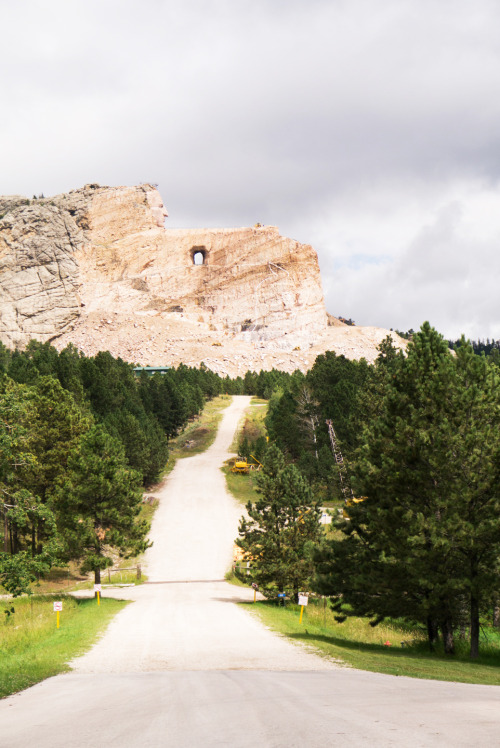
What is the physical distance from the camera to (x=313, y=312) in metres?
166

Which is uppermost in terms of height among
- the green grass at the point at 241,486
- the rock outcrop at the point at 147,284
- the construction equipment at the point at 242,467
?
the rock outcrop at the point at 147,284

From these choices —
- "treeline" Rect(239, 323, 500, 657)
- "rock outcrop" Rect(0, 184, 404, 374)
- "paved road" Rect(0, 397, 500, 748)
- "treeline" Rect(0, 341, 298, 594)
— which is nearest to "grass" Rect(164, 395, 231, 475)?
"treeline" Rect(0, 341, 298, 594)

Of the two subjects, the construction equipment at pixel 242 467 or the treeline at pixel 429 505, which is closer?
the treeline at pixel 429 505

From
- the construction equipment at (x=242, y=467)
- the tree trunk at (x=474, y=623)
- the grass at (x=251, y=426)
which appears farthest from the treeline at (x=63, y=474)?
the grass at (x=251, y=426)

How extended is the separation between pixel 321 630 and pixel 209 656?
831 cm

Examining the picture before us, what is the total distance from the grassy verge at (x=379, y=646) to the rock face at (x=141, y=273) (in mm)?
132373

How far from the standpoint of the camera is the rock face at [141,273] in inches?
6471

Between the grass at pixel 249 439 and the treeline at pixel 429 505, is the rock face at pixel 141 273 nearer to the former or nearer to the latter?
the grass at pixel 249 439

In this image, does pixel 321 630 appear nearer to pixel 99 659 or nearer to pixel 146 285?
pixel 99 659

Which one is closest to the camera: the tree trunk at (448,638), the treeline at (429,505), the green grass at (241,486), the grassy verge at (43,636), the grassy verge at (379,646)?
the grassy verge at (43,636)

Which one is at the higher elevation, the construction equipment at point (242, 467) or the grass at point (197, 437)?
the grass at point (197, 437)

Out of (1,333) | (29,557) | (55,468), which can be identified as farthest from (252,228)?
(29,557)

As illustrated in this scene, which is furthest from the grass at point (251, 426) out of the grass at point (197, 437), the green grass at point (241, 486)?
the green grass at point (241, 486)

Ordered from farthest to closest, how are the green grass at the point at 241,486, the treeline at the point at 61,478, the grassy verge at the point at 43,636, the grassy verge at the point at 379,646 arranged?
the green grass at the point at 241,486 < the treeline at the point at 61,478 < the grassy verge at the point at 379,646 < the grassy verge at the point at 43,636
